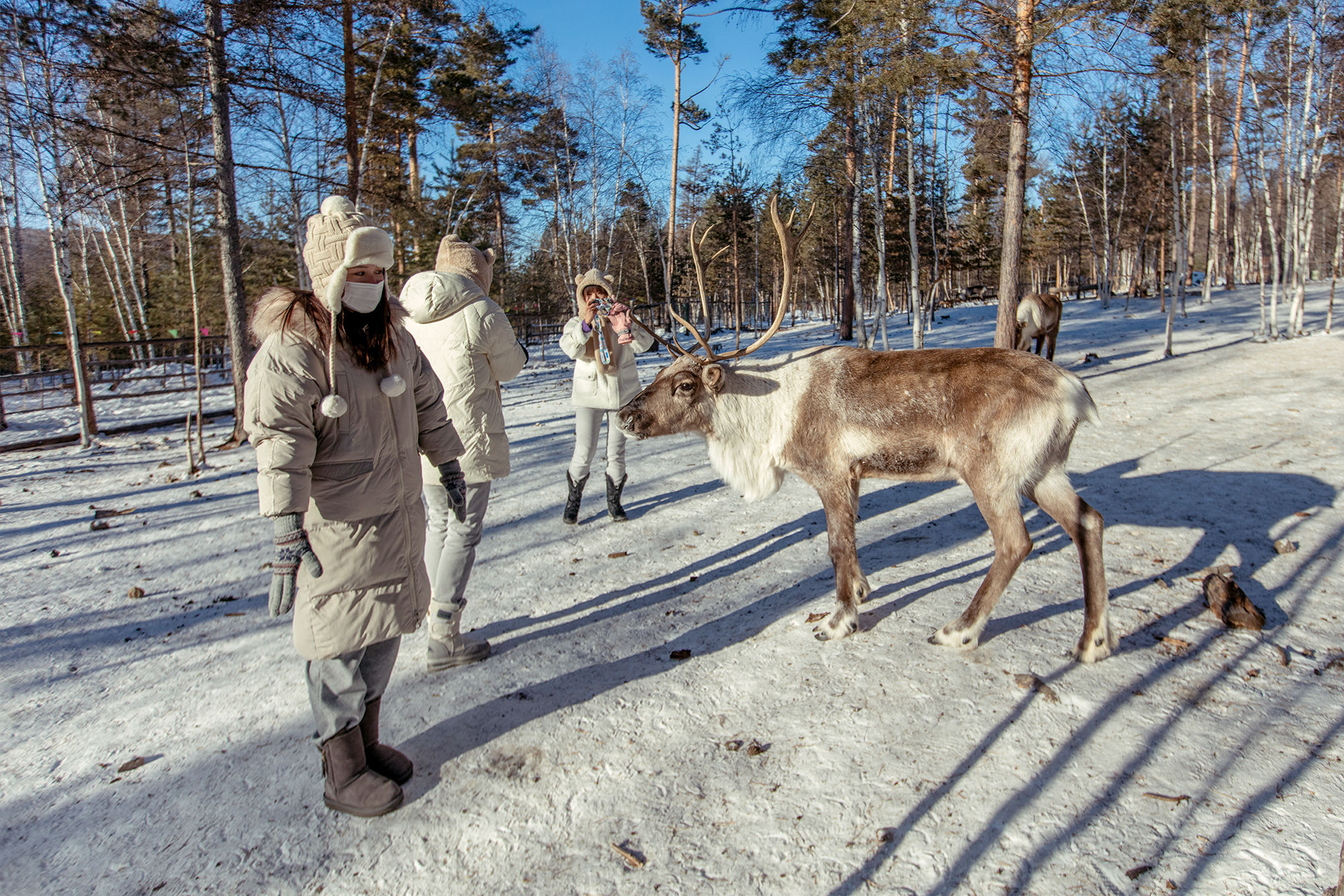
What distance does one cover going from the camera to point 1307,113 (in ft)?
39.4

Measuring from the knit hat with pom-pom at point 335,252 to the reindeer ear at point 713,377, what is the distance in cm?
201

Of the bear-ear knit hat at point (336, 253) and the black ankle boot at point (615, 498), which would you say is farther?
the black ankle boot at point (615, 498)

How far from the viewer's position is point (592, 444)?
18.1 ft

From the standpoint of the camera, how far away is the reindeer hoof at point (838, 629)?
3.55 meters

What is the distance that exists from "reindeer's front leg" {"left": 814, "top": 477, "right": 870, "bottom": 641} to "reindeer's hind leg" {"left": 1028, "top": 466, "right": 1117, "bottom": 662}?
940 mm

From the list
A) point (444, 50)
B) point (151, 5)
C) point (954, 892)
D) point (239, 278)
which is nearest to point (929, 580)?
point (954, 892)

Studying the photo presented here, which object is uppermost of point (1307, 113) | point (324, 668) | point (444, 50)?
point (444, 50)

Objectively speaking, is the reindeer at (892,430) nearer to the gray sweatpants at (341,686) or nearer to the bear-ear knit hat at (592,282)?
the bear-ear knit hat at (592,282)

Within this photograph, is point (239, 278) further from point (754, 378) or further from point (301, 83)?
point (754, 378)

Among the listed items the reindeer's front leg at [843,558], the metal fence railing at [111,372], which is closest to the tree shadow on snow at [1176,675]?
the reindeer's front leg at [843,558]

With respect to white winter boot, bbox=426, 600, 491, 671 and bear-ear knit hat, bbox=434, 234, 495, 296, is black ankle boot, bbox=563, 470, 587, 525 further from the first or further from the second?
white winter boot, bbox=426, 600, 491, 671

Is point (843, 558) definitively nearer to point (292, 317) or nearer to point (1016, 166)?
point (292, 317)

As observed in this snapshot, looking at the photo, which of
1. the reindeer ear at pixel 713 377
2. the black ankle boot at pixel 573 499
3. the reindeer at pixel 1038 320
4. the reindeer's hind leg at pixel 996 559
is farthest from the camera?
the reindeer at pixel 1038 320

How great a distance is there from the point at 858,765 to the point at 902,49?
11.1 meters
